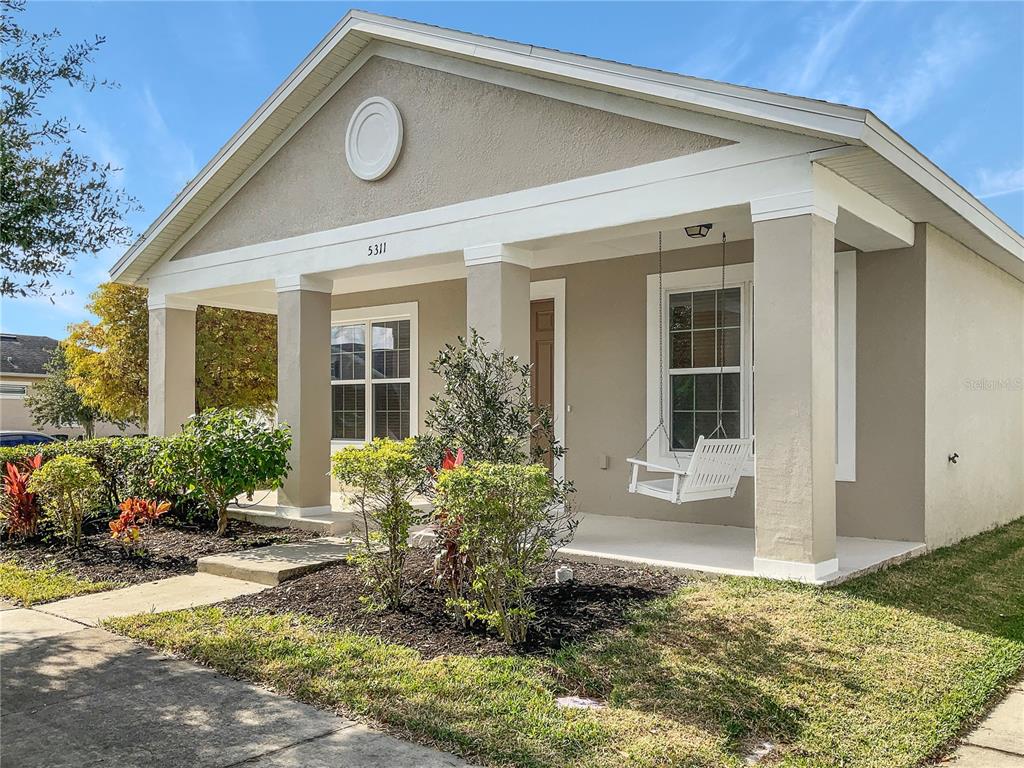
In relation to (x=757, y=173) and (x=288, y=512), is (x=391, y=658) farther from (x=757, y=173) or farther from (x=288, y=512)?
(x=288, y=512)

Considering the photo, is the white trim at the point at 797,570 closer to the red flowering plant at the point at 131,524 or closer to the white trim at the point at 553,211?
the white trim at the point at 553,211

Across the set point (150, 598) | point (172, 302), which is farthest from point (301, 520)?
point (172, 302)

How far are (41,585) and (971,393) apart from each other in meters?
9.44

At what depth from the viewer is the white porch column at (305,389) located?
936cm

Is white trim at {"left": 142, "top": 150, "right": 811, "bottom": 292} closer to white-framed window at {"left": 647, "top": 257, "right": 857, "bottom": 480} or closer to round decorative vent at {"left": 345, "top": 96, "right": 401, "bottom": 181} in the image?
round decorative vent at {"left": 345, "top": 96, "right": 401, "bottom": 181}

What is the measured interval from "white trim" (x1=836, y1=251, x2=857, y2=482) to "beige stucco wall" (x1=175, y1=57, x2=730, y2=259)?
2517 millimetres

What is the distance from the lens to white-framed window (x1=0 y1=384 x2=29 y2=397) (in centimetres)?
3509

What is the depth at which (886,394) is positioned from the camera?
7.86 metres

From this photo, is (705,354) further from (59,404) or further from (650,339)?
(59,404)

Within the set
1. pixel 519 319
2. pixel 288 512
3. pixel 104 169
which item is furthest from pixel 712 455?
pixel 104 169

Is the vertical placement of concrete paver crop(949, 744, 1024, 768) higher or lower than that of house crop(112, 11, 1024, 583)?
lower

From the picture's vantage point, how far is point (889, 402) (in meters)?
7.85

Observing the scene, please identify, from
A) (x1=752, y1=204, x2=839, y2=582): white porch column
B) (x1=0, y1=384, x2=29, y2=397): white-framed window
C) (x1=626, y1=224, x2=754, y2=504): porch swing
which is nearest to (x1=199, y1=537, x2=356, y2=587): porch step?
(x1=626, y1=224, x2=754, y2=504): porch swing

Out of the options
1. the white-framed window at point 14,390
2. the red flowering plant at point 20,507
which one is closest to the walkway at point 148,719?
the red flowering plant at point 20,507
